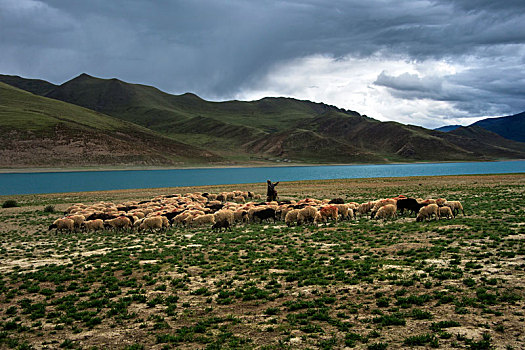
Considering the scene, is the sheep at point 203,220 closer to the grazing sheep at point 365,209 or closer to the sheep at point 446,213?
the grazing sheep at point 365,209

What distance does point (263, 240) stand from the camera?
18219 mm

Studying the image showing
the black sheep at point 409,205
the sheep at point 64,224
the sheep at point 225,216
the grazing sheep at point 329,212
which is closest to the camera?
the grazing sheep at point 329,212

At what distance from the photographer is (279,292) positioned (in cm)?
1052

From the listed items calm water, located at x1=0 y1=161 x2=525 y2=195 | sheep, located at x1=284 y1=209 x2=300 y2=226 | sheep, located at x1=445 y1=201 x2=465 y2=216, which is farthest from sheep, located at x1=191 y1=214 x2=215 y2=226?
calm water, located at x1=0 y1=161 x2=525 y2=195

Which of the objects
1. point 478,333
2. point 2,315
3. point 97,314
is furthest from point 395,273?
point 2,315

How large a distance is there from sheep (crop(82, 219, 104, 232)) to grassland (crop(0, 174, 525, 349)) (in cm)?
522

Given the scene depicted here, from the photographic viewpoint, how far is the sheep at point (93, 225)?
77.8ft

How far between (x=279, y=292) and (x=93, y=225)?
1809 centimetres

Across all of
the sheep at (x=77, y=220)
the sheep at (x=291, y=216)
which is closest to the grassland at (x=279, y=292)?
the sheep at (x=291, y=216)

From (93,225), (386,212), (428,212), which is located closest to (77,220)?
(93,225)

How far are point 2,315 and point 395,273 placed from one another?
472 inches

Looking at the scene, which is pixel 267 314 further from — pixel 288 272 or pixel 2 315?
pixel 2 315

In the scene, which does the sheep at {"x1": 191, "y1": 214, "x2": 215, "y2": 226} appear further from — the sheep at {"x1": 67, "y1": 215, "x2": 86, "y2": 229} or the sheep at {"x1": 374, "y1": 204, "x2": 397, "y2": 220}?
the sheep at {"x1": 374, "y1": 204, "x2": 397, "y2": 220}

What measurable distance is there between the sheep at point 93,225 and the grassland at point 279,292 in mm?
5220
